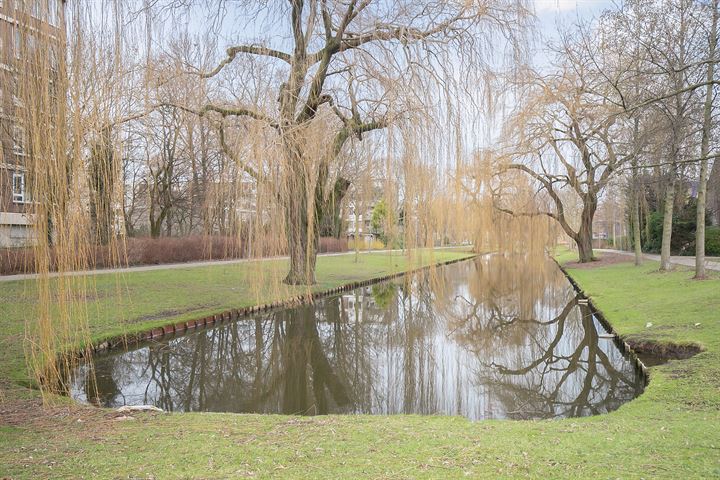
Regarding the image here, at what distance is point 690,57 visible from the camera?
959 centimetres

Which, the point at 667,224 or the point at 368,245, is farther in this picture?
the point at 368,245

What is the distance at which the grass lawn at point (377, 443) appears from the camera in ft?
9.41

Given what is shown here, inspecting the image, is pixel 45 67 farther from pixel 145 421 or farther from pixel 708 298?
pixel 708 298

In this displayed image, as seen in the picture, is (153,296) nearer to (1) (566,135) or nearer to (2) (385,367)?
(2) (385,367)

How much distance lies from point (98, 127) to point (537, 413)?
4.75 m

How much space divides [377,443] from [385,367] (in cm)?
363

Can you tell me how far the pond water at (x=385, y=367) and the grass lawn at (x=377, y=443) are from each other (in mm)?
937

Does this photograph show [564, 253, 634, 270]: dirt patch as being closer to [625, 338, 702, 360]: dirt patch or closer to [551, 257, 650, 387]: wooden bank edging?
[551, 257, 650, 387]: wooden bank edging

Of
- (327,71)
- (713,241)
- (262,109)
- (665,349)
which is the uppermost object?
(327,71)

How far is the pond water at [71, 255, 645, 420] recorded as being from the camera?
556 centimetres

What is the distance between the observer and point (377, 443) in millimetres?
3463

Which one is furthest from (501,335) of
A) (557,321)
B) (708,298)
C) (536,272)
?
(536,272)

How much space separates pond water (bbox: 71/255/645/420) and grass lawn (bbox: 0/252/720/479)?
3.08 feet

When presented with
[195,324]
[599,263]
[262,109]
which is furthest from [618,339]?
[599,263]
